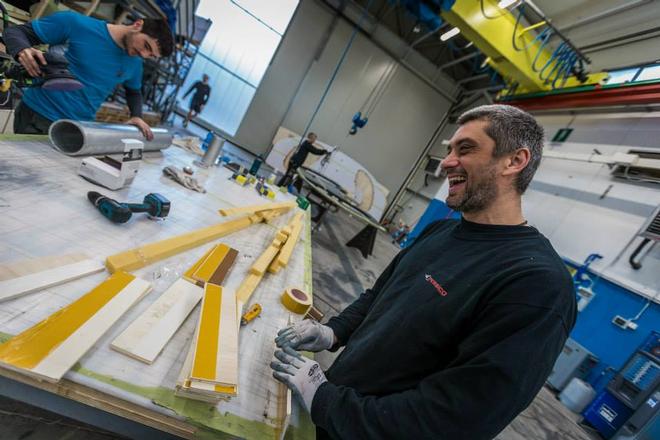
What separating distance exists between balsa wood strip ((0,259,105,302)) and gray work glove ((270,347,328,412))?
22.8 inches

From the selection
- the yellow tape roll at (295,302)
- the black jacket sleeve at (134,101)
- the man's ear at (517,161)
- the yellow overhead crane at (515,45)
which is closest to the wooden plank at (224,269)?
the yellow tape roll at (295,302)

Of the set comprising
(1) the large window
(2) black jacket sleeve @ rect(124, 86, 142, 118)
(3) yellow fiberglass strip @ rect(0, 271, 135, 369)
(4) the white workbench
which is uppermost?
(1) the large window

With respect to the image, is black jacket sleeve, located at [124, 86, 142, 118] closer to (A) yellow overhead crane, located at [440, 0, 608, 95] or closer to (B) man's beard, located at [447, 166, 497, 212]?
(B) man's beard, located at [447, 166, 497, 212]

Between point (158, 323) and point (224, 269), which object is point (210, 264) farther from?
point (158, 323)

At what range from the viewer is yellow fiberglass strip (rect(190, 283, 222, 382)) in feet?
2.08

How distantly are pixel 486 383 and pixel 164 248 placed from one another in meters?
1.05

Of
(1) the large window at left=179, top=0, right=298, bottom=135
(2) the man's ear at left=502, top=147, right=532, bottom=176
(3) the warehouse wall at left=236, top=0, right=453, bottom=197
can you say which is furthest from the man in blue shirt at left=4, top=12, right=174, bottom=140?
(1) the large window at left=179, top=0, right=298, bottom=135

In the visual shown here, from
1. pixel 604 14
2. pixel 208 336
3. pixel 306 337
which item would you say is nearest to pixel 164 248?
pixel 208 336

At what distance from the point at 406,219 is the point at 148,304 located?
28.8ft

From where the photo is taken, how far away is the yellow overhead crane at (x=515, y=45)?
13.1 ft

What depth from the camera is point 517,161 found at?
2.78 feet

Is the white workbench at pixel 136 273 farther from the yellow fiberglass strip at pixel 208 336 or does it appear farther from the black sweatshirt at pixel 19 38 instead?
the black sweatshirt at pixel 19 38

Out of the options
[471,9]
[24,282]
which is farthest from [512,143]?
[471,9]

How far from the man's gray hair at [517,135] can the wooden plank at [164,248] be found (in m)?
1.15
